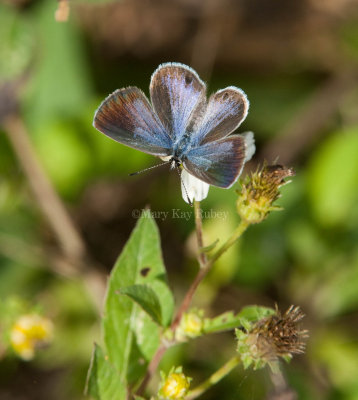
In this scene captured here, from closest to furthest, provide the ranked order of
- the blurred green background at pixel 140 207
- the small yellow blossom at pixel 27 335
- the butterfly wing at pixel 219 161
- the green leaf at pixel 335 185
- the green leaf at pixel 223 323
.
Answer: the butterfly wing at pixel 219 161 < the green leaf at pixel 223 323 < the small yellow blossom at pixel 27 335 < the blurred green background at pixel 140 207 < the green leaf at pixel 335 185

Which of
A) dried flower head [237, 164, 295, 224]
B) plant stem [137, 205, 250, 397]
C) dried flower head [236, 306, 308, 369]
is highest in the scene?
dried flower head [237, 164, 295, 224]

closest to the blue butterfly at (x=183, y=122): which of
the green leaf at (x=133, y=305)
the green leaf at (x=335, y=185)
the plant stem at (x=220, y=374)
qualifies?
the green leaf at (x=133, y=305)

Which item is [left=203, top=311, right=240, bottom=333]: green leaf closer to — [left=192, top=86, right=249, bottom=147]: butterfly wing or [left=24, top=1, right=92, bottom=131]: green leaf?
[left=192, top=86, right=249, bottom=147]: butterfly wing

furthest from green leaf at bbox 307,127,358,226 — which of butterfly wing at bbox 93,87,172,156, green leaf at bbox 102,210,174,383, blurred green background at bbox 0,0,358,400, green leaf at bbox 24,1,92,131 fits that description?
butterfly wing at bbox 93,87,172,156

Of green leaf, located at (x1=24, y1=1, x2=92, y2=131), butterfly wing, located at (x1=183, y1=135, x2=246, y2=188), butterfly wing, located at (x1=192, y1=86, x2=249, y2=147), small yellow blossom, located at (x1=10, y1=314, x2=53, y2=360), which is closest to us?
butterfly wing, located at (x1=183, y1=135, x2=246, y2=188)

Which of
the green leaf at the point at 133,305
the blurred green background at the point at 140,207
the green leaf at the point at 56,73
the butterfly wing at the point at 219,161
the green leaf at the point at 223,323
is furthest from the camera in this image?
the green leaf at the point at 56,73

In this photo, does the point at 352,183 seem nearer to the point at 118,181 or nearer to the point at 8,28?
the point at 118,181

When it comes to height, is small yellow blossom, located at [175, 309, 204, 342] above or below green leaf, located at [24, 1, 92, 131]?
below

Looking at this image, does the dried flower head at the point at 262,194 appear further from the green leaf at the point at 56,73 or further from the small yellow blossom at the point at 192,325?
the green leaf at the point at 56,73
